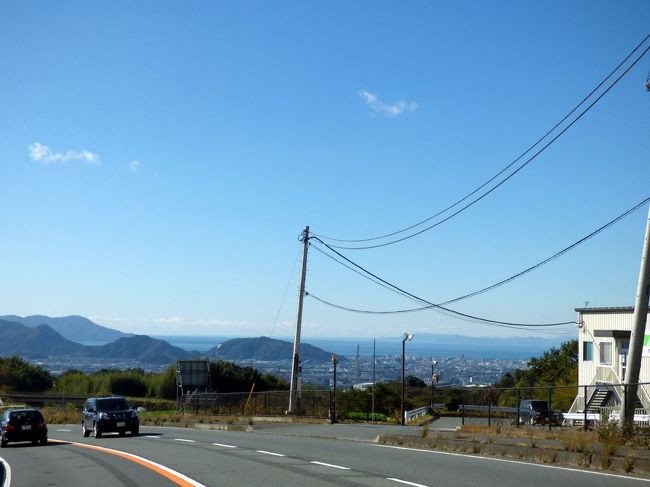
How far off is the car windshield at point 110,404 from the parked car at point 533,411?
1886 cm

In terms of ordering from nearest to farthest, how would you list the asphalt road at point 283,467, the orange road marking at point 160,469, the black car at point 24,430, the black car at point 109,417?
1. the asphalt road at point 283,467
2. the orange road marking at point 160,469
3. the black car at point 24,430
4. the black car at point 109,417

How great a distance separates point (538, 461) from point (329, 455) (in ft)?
17.4

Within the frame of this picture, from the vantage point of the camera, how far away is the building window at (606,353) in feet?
155

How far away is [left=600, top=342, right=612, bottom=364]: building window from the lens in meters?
47.2

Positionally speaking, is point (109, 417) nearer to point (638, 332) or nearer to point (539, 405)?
point (638, 332)

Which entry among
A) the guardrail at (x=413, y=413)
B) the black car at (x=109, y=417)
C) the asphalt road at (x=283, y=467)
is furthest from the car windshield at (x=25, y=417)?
the guardrail at (x=413, y=413)

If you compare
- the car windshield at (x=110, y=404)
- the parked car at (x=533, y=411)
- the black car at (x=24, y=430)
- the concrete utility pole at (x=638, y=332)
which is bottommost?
the black car at (x=24, y=430)

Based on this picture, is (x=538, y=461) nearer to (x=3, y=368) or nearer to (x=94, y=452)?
(x=94, y=452)

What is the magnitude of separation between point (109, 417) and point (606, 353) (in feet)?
99.1

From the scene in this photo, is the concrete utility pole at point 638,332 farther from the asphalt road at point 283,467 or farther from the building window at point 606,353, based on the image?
the building window at point 606,353

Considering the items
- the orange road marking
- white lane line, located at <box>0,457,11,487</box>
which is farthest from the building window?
white lane line, located at <box>0,457,11,487</box>

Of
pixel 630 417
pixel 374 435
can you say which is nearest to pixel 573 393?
pixel 374 435

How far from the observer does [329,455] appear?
64.8 ft

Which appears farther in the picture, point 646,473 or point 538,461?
point 538,461
